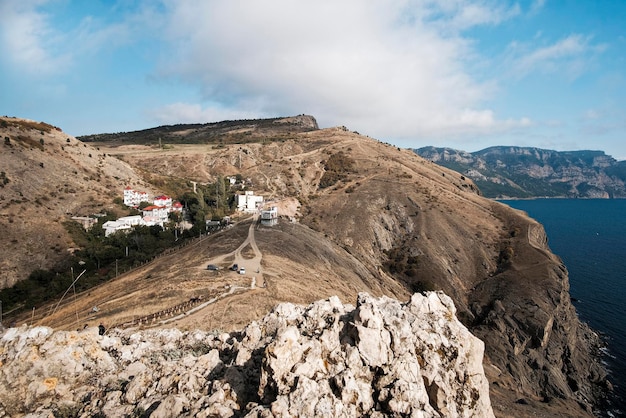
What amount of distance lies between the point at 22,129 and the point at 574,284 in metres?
169

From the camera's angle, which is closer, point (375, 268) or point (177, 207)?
point (375, 268)

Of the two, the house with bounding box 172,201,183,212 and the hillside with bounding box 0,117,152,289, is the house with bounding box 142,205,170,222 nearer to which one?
the house with bounding box 172,201,183,212

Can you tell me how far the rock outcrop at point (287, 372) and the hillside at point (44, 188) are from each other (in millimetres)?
59805

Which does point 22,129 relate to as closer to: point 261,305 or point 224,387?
point 261,305

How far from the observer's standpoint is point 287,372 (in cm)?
1289

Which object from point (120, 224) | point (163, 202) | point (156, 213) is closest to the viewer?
point (120, 224)

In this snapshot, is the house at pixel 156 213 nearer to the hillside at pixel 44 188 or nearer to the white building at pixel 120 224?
the white building at pixel 120 224

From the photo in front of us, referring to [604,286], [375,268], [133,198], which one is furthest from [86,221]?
[604,286]

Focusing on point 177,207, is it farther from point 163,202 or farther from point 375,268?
point 375,268

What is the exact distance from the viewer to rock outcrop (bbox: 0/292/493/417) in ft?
41.1

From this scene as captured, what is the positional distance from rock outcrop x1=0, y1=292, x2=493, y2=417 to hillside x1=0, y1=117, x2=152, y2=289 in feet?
196

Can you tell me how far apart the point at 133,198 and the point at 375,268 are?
66284 millimetres

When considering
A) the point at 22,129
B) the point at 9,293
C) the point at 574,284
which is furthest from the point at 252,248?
the point at 574,284

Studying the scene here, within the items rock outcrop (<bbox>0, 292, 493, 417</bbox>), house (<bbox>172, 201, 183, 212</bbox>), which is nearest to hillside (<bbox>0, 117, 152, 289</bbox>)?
house (<bbox>172, 201, 183, 212</bbox>)
